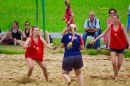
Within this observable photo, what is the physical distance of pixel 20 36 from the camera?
18328 millimetres

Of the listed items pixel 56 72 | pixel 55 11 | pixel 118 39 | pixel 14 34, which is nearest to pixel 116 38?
pixel 118 39

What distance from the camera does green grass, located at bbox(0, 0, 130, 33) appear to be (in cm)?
2764

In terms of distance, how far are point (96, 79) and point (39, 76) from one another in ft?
4.99

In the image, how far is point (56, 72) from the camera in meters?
13.5

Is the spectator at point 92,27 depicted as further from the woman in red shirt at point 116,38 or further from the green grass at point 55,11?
the green grass at point 55,11

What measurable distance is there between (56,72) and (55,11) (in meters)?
18.1

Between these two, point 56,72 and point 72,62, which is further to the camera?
point 56,72

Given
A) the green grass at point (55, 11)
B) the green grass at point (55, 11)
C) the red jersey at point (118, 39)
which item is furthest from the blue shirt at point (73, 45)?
the green grass at point (55, 11)

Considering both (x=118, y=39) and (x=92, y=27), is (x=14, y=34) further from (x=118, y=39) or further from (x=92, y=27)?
(x=118, y=39)

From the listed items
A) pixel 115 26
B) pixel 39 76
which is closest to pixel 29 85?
pixel 39 76

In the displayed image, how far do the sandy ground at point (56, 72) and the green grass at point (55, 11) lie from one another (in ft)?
32.8

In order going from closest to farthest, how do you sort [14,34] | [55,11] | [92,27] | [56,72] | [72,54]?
[72,54]
[56,72]
[92,27]
[14,34]
[55,11]

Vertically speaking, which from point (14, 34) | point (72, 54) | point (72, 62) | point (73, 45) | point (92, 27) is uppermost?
point (73, 45)

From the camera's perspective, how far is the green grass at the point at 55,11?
90.7 ft
